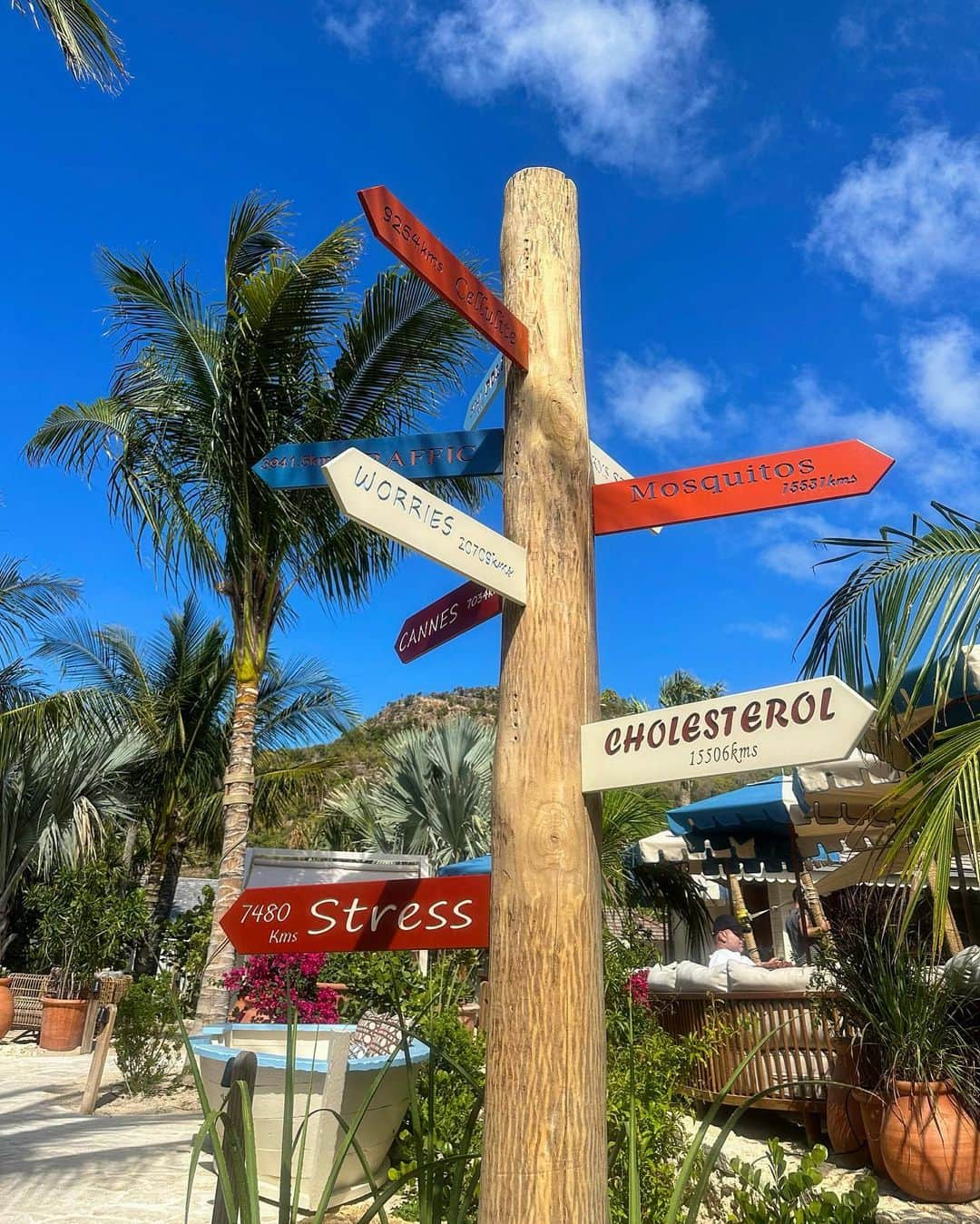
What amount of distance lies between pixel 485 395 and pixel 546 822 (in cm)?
141

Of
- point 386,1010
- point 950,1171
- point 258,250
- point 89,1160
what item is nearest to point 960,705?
point 950,1171

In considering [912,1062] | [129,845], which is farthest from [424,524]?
[129,845]

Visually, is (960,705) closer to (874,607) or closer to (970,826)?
(874,607)

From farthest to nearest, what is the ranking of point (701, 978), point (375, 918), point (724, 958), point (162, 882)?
point (162, 882), point (724, 958), point (701, 978), point (375, 918)

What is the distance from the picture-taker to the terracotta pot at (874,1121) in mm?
4664

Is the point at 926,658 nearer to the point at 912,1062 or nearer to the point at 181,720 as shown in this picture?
the point at 912,1062

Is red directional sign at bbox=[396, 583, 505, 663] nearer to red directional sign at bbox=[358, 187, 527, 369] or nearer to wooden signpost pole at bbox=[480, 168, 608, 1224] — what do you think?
wooden signpost pole at bbox=[480, 168, 608, 1224]

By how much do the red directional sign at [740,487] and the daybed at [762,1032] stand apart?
3.89 meters

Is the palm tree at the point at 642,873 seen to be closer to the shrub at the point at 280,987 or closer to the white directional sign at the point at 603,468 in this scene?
the shrub at the point at 280,987

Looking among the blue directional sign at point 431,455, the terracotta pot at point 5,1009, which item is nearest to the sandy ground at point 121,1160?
the blue directional sign at point 431,455

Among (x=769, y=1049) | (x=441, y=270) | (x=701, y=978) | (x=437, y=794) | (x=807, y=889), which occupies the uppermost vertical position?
(x=437, y=794)

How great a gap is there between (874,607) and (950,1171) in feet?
9.15

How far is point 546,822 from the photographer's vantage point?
2.09m

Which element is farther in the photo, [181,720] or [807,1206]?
[181,720]
